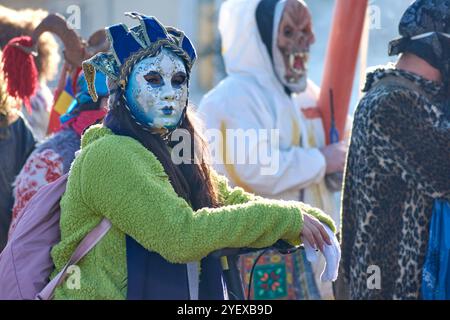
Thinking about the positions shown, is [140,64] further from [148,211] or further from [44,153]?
[44,153]

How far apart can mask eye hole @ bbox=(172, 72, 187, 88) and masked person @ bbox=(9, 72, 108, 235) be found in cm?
153

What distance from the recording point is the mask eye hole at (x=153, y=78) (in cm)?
341

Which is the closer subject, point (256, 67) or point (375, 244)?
point (375, 244)

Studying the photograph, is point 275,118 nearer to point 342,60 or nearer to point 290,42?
point 290,42

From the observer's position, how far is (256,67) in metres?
6.08

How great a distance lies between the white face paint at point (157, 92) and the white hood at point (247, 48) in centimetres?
263

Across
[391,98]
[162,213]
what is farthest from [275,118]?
[162,213]

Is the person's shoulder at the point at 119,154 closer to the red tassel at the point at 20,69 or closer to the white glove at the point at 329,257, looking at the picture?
the white glove at the point at 329,257

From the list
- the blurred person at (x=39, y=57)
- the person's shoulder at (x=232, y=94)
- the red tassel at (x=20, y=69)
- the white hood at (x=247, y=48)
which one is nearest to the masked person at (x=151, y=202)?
the red tassel at (x=20, y=69)

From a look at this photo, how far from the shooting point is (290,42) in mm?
6137

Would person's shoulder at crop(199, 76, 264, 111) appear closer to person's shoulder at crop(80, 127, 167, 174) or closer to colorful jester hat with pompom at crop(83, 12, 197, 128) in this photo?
colorful jester hat with pompom at crop(83, 12, 197, 128)

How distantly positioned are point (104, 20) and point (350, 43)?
10.8 m

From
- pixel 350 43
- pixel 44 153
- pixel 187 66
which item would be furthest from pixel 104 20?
pixel 187 66
